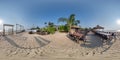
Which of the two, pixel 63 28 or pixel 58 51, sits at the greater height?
pixel 63 28

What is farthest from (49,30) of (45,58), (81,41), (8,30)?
(45,58)

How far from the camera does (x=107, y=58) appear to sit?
5.52m

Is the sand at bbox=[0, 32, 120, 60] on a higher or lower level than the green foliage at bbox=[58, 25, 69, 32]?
lower

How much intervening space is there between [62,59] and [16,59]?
1.83 m

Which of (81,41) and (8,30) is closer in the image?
(81,41)

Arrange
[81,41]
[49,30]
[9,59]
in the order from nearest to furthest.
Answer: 1. [9,59]
2. [81,41]
3. [49,30]

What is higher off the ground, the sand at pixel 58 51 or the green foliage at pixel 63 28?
the green foliage at pixel 63 28

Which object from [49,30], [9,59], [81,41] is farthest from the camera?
[49,30]

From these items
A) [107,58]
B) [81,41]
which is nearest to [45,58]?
[107,58]

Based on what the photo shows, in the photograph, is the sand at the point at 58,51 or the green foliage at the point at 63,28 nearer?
the sand at the point at 58,51

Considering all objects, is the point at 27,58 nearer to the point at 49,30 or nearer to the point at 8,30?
the point at 49,30

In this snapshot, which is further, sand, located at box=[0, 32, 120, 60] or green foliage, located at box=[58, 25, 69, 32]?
green foliage, located at box=[58, 25, 69, 32]

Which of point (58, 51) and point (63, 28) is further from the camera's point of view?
point (63, 28)

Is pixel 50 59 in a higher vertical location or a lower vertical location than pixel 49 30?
lower
